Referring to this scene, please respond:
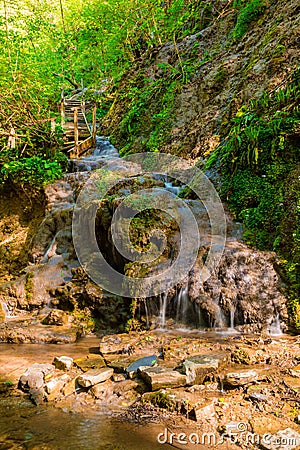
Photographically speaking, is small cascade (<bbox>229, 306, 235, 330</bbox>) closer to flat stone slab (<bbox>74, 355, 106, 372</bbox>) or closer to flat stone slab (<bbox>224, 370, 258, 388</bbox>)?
flat stone slab (<bbox>224, 370, 258, 388</bbox>)

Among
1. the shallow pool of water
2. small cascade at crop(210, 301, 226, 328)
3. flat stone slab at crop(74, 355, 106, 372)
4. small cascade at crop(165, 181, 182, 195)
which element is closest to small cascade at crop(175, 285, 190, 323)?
small cascade at crop(210, 301, 226, 328)

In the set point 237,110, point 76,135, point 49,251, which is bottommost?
point 49,251

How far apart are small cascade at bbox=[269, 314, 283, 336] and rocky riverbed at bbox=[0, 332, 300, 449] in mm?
181

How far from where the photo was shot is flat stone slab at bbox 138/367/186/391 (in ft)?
12.9

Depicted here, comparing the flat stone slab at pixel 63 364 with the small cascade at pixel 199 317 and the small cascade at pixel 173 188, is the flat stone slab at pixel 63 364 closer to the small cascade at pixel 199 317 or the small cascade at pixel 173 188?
the small cascade at pixel 199 317

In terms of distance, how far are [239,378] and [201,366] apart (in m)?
0.45

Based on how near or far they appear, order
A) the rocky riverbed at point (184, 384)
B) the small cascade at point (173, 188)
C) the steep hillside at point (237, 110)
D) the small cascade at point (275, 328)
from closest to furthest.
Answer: the rocky riverbed at point (184, 384)
the small cascade at point (275, 328)
the steep hillside at point (237, 110)
the small cascade at point (173, 188)

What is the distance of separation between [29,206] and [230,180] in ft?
22.1

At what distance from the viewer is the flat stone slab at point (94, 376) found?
13.7 ft

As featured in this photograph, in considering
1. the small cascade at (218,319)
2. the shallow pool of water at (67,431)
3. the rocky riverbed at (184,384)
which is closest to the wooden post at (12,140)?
the rocky riverbed at (184,384)

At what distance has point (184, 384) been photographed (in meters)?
3.94

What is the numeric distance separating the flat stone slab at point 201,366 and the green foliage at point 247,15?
1285cm

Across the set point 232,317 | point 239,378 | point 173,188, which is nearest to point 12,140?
point 173,188

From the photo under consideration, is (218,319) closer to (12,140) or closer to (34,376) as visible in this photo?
(34,376)
